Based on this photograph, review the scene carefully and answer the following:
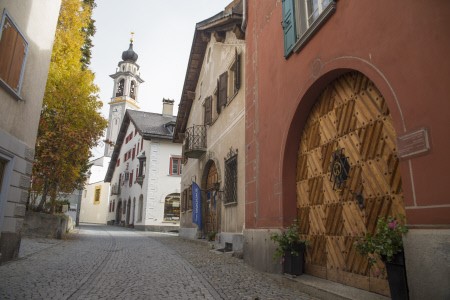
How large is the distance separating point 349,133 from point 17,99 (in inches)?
247

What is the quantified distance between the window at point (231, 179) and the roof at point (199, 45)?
13.6ft

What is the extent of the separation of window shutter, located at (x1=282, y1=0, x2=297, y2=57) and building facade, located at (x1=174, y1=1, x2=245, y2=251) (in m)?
3.45

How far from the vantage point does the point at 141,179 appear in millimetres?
28062

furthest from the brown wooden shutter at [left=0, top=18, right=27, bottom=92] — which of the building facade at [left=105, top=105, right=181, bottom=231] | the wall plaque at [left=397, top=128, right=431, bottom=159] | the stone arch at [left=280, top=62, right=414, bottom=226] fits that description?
the building facade at [left=105, top=105, right=181, bottom=231]

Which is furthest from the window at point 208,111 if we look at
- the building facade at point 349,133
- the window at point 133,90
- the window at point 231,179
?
the window at point 133,90

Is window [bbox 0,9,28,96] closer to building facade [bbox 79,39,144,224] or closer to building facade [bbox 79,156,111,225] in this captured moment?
building facade [bbox 79,156,111,225]

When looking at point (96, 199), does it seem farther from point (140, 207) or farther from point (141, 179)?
point (141, 179)

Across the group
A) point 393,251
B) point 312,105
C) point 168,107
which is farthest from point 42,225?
point 168,107

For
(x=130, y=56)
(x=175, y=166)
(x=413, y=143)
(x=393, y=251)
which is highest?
(x=130, y=56)

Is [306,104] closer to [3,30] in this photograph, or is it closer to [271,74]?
[271,74]

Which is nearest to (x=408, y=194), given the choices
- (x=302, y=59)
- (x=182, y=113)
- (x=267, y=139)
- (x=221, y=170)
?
(x=302, y=59)

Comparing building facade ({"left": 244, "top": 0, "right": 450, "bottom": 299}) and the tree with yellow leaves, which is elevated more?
the tree with yellow leaves

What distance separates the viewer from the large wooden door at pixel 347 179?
4.24m

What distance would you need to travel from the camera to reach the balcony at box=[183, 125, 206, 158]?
15.2 metres
